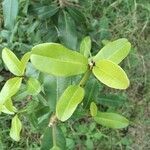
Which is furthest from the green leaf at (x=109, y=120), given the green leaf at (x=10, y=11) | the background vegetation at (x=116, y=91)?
the background vegetation at (x=116, y=91)

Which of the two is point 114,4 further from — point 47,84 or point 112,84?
point 112,84

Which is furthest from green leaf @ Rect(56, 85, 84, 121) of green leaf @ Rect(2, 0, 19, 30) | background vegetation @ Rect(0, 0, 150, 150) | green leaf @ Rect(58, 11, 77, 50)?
background vegetation @ Rect(0, 0, 150, 150)

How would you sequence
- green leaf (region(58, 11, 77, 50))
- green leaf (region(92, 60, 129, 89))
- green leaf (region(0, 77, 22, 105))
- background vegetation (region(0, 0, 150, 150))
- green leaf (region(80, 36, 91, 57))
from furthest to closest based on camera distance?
background vegetation (region(0, 0, 150, 150)) < green leaf (region(58, 11, 77, 50)) < green leaf (region(80, 36, 91, 57)) < green leaf (region(0, 77, 22, 105)) < green leaf (region(92, 60, 129, 89))

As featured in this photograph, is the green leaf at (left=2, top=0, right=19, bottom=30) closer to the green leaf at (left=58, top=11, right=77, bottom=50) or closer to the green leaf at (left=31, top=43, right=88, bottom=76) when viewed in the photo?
the green leaf at (left=58, top=11, right=77, bottom=50)

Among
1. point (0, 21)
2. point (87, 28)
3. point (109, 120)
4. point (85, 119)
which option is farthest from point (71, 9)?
point (85, 119)

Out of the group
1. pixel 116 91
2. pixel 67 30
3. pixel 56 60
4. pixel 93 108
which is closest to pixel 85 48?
pixel 93 108

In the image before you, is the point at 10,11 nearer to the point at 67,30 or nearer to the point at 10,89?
the point at 67,30
